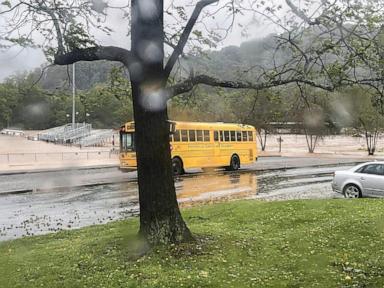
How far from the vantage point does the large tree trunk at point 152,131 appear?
741 centimetres

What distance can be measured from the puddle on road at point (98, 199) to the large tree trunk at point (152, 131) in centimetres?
465

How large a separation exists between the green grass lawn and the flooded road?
2.94 meters

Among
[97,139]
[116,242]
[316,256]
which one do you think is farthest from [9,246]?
[97,139]

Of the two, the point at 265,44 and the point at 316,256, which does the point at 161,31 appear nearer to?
the point at 265,44

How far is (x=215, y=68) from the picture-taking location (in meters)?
9.28

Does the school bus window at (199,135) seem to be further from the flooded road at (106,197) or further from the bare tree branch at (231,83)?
the bare tree branch at (231,83)

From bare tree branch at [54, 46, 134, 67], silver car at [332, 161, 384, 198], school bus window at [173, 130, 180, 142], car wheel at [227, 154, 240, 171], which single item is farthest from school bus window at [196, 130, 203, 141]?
bare tree branch at [54, 46, 134, 67]

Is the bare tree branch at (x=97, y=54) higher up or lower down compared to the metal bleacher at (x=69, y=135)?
lower down

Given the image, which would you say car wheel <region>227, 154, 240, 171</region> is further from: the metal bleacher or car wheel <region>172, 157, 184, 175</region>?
the metal bleacher

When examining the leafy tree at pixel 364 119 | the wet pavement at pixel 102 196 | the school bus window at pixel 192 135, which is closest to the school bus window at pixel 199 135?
the school bus window at pixel 192 135

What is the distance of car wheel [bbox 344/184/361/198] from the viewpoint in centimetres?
1577

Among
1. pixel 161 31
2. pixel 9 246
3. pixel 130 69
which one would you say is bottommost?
pixel 9 246

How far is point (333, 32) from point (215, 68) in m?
2.38

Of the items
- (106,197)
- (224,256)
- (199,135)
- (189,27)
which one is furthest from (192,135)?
(224,256)
